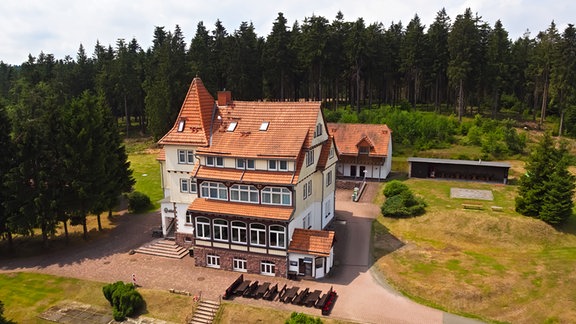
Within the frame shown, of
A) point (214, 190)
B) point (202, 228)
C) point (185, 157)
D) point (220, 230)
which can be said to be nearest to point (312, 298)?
point (220, 230)

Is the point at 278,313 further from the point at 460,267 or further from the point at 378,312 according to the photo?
the point at 460,267

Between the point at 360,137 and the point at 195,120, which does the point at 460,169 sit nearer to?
the point at 360,137

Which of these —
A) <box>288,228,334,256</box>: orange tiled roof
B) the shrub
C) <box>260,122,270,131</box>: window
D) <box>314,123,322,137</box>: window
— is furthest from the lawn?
<box>260,122,270,131</box>: window

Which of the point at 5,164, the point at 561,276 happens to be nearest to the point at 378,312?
the point at 561,276

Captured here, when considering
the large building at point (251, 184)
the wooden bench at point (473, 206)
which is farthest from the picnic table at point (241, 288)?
the wooden bench at point (473, 206)

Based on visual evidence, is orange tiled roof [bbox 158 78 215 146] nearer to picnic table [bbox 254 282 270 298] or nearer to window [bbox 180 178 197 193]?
window [bbox 180 178 197 193]

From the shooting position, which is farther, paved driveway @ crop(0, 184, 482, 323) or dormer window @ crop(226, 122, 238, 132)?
dormer window @ crop(226, 122, 238, 132)

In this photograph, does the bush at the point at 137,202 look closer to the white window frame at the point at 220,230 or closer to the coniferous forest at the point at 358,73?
the coniferous forest at the point at 358,73
